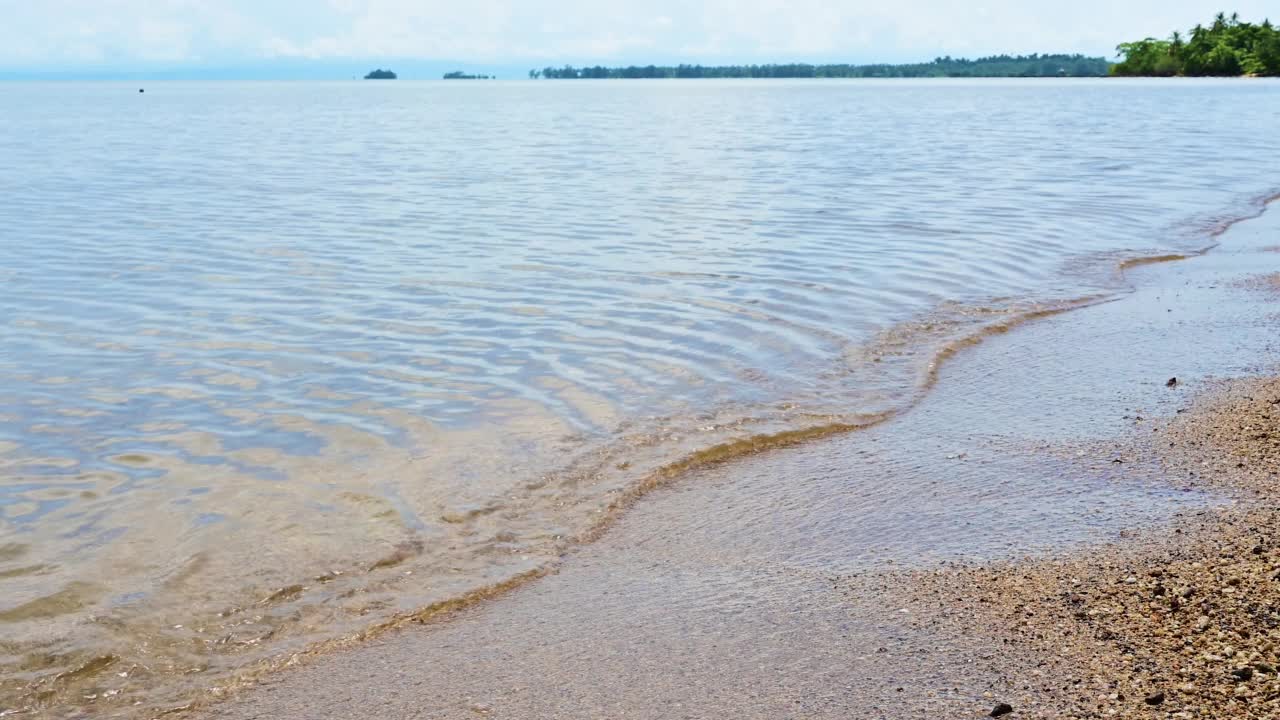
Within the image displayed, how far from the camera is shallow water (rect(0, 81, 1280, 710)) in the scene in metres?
4.98

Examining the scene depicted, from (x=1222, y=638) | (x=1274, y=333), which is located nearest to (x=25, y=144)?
(x=1274, y=333)

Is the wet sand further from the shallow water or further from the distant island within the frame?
the distant island

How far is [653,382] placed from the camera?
8164 millimetres

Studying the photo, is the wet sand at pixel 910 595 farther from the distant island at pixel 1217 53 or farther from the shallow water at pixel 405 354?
the distant island at pixel 1217 53

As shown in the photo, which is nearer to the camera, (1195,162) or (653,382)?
(653,382)

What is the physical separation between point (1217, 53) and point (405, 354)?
496 feet

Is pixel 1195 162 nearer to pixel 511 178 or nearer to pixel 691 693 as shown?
pixel 511 178

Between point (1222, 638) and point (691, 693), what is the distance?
177 centimetres

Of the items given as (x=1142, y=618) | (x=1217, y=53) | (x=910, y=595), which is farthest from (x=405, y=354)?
(x=1217, y=53)

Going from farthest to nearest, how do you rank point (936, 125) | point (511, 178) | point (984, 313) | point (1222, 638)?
1. point (936, 125)
2. point (511, 178)
3. point (984, 313)
4. point (1222, 638)

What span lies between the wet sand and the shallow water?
20.0 inches

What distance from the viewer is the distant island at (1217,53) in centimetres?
12962

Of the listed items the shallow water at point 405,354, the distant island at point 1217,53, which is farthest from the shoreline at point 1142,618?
the distant island at point 1217,53

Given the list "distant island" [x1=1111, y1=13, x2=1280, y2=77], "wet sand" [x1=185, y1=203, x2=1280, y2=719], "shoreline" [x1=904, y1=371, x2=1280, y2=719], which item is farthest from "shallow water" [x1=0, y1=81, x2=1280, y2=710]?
"distant island" [x1=1111, y1=13, x2=1280, y2=77]
